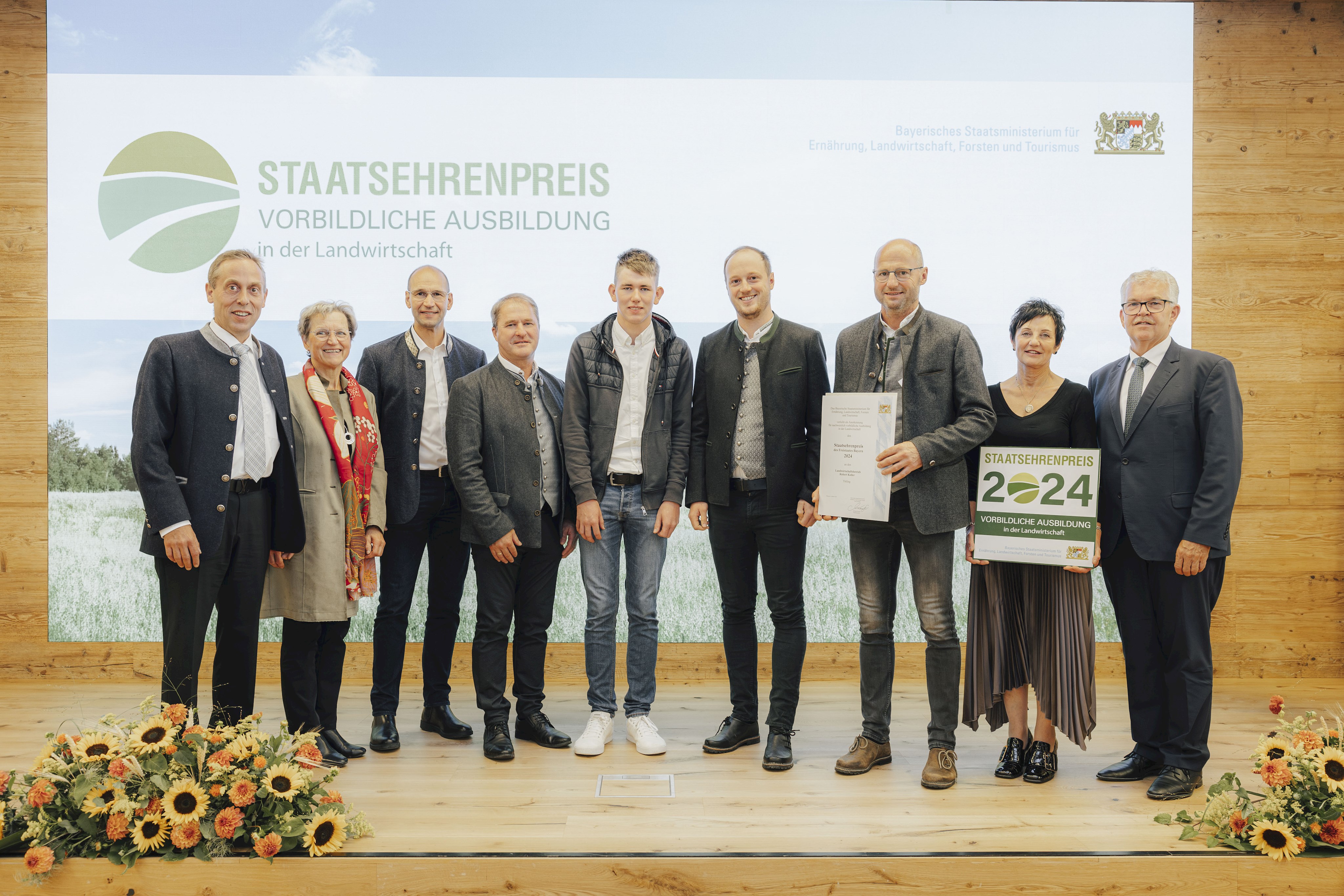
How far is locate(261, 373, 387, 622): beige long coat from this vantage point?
8.50ft

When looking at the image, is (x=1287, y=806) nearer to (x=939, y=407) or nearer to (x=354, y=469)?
(x=939, y=407)

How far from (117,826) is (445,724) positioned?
1.18 m

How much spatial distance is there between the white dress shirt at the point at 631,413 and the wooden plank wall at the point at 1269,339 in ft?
4.81

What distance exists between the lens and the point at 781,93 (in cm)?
390

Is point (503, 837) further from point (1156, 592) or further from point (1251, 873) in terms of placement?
point (1156, 592)

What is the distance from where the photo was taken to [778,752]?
8.67ft

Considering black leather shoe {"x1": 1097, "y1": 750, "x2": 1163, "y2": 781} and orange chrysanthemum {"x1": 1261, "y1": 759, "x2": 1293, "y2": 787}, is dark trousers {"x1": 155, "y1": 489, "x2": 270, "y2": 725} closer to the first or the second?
black leather shoe {"x1": 1097, "y1": 750, "x2": 1163, "y2": 781}

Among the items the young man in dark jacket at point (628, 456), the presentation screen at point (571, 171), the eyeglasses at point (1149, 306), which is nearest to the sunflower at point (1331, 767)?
the eyeglasses at point (1149, 306)

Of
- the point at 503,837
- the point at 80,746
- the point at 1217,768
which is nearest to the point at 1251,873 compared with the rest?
the point at 1217,768

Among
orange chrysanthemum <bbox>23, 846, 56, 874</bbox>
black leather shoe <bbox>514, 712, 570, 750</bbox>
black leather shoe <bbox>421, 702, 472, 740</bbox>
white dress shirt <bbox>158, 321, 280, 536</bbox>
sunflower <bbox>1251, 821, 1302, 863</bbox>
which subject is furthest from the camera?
black leather shoe <bbox>421, 702, 472, 740</bbox>

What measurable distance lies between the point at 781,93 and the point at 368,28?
1.91 meters

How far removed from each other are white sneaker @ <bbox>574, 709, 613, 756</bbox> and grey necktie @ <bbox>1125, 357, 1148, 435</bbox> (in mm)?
1877

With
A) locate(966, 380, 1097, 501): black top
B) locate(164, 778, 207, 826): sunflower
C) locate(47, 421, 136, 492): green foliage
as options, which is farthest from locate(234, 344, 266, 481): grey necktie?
locate(966, 380, 1097, 501): black top

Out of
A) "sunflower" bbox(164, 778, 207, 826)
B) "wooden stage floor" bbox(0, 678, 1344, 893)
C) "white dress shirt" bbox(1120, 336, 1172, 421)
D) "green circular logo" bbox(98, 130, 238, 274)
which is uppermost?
"green circular logo" bbox(98, 130, 238, 274)
